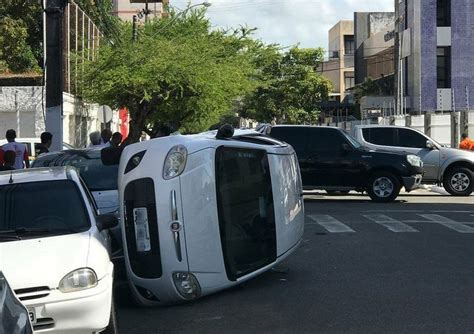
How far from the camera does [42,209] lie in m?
6.83

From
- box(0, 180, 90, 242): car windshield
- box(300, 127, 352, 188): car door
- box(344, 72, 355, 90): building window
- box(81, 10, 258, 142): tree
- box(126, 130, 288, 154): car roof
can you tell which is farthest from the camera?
box(344, 72, 355, 90): building window

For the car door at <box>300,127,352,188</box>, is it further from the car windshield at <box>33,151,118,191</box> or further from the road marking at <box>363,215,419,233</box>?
the car windshield at <box>33,151,118,191</box>

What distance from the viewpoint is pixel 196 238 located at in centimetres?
733

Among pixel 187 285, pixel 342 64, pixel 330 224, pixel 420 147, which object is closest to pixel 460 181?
pixel 420 147

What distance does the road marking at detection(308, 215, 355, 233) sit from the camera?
42.7 feet

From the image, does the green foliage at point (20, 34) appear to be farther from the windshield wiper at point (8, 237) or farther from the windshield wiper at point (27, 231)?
the windshield wiper at point (8, 237)

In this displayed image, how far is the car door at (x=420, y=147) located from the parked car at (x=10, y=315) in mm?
17244

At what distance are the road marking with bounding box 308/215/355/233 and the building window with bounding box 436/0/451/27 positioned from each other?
29.7 metres

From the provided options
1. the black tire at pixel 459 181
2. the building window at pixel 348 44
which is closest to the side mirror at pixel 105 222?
the black tire at pixel 459 181

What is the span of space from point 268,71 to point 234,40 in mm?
18077

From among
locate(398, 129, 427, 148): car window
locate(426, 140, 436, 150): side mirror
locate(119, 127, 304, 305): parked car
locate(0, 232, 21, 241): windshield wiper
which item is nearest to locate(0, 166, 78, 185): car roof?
locate(119, 127, 304, 305): parked car

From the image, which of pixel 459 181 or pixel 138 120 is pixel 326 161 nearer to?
pixel 459 181

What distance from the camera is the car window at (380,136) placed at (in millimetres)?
19875

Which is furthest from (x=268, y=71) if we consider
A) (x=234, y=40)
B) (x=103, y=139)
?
(x=103, y=139)
